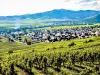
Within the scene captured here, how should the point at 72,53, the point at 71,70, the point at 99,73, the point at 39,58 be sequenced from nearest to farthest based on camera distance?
1. the point at 99,73
2. the point at 71,70
3. the point at 39,58
4. the point at 72,53

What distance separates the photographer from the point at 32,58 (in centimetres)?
11144

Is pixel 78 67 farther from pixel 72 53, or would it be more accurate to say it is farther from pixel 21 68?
pixel 21 68

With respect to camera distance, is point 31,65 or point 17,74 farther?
point 31,65

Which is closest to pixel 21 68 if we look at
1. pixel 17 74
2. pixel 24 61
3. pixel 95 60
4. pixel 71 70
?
pixel 24 61

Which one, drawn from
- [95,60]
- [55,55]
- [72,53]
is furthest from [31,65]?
[95,60]

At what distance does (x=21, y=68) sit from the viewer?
10994cm

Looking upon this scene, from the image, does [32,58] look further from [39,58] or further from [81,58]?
[81,58]

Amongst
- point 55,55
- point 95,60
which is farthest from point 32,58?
point 95,60

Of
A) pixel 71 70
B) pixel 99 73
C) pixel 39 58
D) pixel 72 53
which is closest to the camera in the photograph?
pixel 99 73

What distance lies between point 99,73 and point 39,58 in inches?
1168

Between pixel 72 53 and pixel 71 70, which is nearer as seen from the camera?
pixel 71 70

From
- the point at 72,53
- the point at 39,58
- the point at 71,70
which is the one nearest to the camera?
the point at 71,70

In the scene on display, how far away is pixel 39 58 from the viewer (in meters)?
112

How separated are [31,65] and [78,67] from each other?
20275mm
